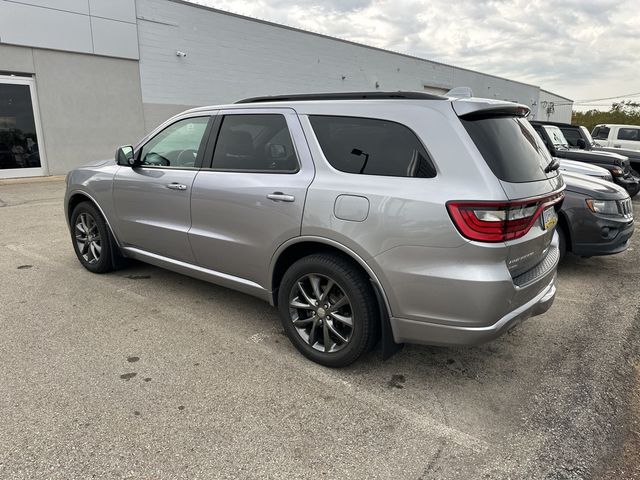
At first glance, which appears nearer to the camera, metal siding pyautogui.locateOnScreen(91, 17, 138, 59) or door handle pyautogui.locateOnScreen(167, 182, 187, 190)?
door handle pyautogui.locateOnScreen(167, 182, 187, 190)

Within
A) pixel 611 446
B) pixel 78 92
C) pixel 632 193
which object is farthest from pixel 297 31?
pixel 611 446

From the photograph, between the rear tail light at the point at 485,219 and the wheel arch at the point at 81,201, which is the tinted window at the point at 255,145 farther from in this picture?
the wheel arch at the point at 81,201

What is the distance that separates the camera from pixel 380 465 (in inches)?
92.6

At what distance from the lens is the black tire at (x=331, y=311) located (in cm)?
297

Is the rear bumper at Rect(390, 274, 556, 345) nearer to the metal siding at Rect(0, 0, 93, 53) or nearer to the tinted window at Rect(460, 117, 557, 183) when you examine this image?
the tinted window at Rect(460, 117, 557, 183)

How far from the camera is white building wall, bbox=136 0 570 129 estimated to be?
51.8 ft

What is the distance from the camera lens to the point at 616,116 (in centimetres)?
4841

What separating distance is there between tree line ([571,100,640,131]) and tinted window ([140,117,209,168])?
48.6 m

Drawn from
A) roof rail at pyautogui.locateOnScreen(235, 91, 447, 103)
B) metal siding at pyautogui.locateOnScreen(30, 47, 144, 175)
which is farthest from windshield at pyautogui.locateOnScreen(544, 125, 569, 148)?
metal siding at pyautogui.locateOnScreen(30, 47, 144, 175)

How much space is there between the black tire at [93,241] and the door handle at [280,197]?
2.43 m

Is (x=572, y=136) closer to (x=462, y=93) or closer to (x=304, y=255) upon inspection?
(x=462, y=93)

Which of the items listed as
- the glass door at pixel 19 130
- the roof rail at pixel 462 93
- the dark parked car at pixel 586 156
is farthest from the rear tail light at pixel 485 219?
the glass door at pixel 19 130

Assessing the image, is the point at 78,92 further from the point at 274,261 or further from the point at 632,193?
the point at 632,193

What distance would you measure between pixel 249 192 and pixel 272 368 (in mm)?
1270
